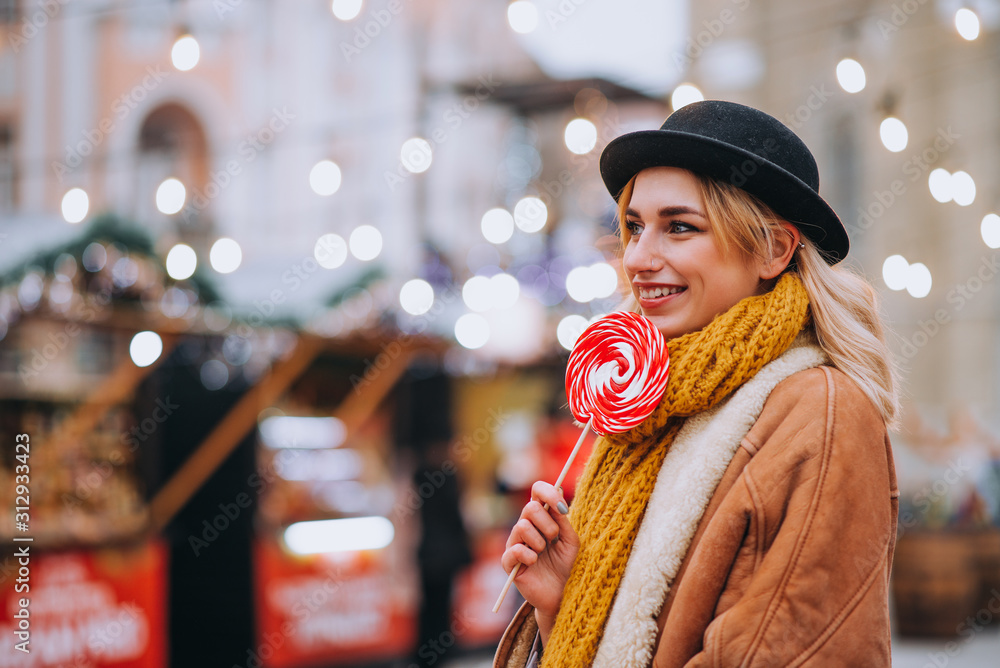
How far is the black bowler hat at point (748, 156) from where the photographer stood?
5.41 feet

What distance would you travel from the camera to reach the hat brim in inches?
64.6

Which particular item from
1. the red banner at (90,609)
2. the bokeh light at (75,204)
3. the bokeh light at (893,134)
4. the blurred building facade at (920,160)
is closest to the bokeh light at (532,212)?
the bokeh light at (893,134)

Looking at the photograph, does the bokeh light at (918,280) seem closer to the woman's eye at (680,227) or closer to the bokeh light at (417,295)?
the bokeh light at (417,295)

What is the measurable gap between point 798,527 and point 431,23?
63.8 feet

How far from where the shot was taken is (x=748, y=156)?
1621 millimetres

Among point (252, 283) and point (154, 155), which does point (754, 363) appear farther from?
point (154, 155)

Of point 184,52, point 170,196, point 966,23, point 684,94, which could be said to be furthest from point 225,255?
point 966,23

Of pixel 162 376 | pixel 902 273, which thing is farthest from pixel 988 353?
pixel 162 376

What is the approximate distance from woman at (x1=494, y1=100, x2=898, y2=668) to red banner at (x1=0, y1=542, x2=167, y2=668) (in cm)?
423

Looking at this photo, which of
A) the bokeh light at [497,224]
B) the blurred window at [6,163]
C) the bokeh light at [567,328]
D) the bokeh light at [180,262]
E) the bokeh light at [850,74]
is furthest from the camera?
the blurred window at [6,163]

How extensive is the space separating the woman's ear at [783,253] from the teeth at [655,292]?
0.18 m

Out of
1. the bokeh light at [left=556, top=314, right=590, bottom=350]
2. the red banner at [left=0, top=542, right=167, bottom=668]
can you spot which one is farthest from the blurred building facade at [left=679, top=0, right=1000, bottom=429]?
the red banner at [left=0, top=542, right=167, bottom=668]

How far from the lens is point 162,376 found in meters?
6.21

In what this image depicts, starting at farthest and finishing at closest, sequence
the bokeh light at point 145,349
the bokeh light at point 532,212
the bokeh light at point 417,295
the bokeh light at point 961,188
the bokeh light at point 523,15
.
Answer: the bokeh light at point 417,295 → the bokeh light at point 532,212 → the bokeh light at point 145,349 → the bokeh light at point 961,188 → the bokeh light at point 523,15
